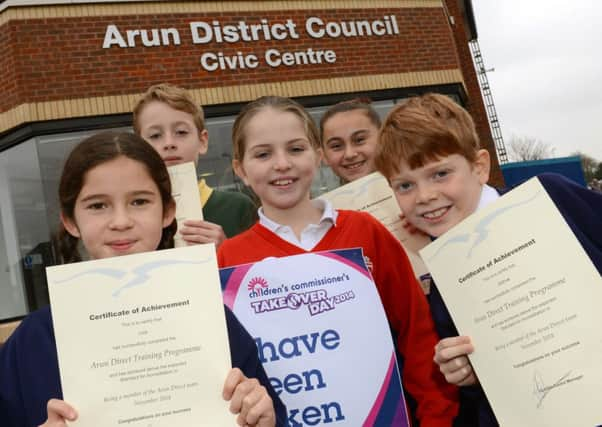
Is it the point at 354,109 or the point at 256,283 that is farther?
the point at 354,109

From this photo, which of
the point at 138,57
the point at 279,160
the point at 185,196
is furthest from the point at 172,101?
the point at 138,57

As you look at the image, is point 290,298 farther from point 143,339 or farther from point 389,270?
point 143,339

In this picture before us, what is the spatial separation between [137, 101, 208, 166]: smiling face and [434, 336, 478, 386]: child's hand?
1759 millimetres

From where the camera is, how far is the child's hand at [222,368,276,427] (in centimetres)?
140

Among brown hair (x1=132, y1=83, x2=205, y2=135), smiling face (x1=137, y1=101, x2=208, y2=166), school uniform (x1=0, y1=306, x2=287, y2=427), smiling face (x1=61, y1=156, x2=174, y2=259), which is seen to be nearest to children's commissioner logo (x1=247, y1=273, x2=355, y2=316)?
smiling face (x1=61, y1=156, x2=174, y2=259)

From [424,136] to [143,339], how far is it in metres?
1.18

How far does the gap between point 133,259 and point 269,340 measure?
0.58 meters

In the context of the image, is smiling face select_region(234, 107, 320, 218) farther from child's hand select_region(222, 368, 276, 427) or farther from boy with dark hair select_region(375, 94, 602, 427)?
child's hand select_region(222, 368, 276, 427)

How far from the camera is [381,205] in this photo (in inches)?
102

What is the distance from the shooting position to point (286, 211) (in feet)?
7.43

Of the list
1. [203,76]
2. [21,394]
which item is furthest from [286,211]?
[203,76]

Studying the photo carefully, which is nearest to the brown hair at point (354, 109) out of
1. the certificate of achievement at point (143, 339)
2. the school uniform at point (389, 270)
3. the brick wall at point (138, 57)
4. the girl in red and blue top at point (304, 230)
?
the girl in red and blue top at point (304, 230)

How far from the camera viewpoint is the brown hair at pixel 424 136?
2.01 m

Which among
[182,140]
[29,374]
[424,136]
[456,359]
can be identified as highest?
[182,140]
